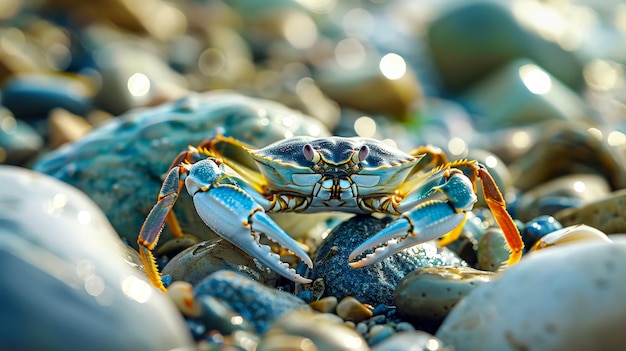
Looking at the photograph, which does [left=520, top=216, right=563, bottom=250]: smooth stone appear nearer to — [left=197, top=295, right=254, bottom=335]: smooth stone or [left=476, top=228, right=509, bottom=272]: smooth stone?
[left=476, top=228, right=509, bottom=272]: smooth stone

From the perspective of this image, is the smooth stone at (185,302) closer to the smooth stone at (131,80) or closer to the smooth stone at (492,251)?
the smooth stone at (492,251)

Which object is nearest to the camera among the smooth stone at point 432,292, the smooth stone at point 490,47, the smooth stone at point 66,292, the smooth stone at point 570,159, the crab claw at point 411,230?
the smooth stone at point 66,292

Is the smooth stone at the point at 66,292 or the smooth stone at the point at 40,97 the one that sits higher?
the smooth stone at the point at 66,292

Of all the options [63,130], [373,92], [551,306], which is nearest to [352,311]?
[551,306]

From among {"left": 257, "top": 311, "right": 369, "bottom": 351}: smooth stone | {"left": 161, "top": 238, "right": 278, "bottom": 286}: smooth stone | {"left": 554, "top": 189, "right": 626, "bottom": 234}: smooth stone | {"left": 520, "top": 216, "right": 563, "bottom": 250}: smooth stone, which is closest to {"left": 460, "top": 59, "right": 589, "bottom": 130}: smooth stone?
{"left": 554, "top": 189, "right": 626, "bottom": 234}: smooth stone

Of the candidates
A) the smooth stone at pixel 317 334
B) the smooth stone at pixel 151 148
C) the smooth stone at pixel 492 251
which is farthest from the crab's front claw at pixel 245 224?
the smooth stone at pixel 492 251

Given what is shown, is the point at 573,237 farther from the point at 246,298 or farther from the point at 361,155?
the point at 246,298

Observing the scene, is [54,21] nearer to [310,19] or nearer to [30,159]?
[310,19]
